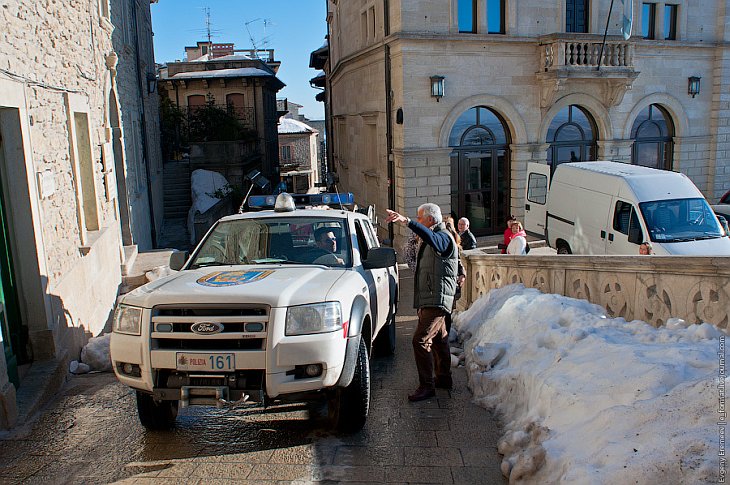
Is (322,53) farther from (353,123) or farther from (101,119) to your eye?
(101,119)

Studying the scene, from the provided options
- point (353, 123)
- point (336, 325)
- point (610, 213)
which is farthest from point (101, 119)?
point (353, 123)

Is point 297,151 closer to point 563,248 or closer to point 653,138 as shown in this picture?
point 653,138

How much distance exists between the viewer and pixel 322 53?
42.0 m

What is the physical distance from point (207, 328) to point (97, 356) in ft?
11.0

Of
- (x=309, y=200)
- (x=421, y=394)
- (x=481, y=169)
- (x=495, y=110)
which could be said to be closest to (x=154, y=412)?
(x=421, y=394)

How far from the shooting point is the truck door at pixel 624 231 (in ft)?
39.9

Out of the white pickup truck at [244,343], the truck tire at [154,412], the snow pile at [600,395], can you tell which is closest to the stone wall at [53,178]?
the truck tire at [154,412]

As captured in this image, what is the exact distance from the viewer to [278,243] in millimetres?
6246

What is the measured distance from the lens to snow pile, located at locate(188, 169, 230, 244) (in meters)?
22.4

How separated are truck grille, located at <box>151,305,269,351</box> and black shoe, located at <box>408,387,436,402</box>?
193 centimetres

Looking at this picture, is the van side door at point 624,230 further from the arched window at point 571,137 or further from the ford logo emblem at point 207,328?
the ford logo emblem at point 207,328

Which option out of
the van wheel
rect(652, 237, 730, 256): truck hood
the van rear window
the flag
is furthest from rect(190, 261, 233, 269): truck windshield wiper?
the flag

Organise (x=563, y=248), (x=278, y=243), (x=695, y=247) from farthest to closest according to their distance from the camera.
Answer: (x=563, y=248)
(x=695, y=247)
(x=278, y=243)

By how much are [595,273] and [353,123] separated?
19664mm
